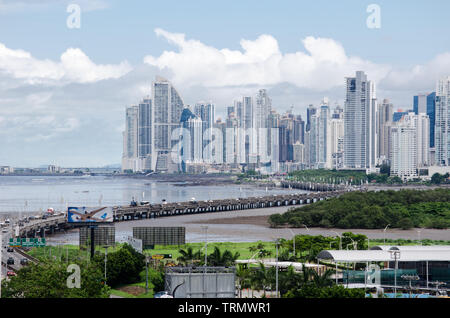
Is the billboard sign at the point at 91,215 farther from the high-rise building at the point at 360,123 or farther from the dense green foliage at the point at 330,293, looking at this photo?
the high-rise building at the point at 360,123

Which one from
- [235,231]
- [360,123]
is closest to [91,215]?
[235,231]

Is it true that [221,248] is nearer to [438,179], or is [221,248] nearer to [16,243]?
[16,243]

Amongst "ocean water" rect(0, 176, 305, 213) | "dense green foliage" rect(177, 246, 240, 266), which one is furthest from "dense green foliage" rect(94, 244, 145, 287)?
"ocean water" rect(0, 176, 305, 213)

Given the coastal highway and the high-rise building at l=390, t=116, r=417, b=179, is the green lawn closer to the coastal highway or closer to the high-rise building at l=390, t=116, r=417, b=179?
the coastal highway

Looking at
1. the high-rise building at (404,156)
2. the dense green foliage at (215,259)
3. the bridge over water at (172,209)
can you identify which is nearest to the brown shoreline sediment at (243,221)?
the bridge over water at (172,209)

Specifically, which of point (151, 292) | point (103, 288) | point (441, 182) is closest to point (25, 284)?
point (103, 288)
